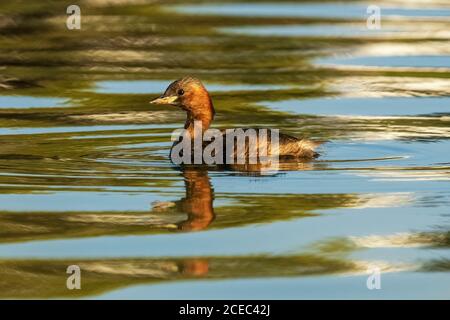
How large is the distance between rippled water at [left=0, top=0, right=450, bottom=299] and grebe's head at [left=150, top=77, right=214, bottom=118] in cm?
52

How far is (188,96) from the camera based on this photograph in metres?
13.6

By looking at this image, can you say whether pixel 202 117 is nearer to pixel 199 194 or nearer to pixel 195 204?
pixel 199 194

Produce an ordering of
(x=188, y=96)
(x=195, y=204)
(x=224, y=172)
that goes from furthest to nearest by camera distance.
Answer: (x=188, y=96), (x=224, y=172), (x=195, y=204)

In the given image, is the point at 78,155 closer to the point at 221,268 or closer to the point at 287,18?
the point at 221,268

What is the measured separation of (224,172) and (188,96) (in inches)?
56.0

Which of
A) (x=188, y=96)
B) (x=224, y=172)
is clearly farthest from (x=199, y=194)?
(x=188, y=96)

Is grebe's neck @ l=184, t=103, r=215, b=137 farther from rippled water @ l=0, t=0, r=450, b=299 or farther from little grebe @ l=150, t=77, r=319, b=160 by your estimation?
rippled water @ l=0, t=0, r=450, b=299

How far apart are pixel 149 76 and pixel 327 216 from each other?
8.08 metres

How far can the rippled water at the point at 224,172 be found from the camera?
29.9 feet

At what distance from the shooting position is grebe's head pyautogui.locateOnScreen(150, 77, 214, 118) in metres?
13.6

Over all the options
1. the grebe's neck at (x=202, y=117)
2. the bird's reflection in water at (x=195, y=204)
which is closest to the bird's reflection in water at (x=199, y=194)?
the bird's reflection in water at (x=195, y=204)

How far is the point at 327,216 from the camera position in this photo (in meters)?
10.5

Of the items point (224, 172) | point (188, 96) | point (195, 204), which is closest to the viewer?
point (195, 204)

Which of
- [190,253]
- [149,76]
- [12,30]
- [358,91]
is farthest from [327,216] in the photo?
[12,30]
